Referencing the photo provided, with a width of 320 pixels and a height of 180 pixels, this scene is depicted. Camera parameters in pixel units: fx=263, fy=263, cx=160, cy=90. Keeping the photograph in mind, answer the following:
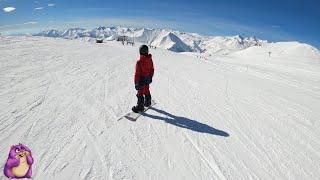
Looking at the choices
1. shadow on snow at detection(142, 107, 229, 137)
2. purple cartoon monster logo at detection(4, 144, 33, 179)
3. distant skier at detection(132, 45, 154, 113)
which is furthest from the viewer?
distant skier at detection(132, 45, 154, 113)

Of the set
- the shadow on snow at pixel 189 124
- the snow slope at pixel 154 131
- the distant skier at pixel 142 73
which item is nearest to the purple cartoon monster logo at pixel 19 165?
the snow slope at pixel 154 131

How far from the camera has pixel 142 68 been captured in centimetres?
753

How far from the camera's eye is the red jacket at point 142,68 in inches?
292

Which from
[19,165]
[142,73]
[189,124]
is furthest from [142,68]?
[19,165]

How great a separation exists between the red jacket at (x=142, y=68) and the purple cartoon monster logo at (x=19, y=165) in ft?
11.8

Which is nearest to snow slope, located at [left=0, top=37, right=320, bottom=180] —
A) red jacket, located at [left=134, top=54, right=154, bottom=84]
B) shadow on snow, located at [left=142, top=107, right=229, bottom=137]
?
shadow on snow, located at [left=142, top=107, right=229, bottom=137]

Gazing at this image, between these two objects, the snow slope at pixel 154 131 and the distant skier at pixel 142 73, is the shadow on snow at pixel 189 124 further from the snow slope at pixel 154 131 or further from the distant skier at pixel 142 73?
the distant skier at pixel 142 73

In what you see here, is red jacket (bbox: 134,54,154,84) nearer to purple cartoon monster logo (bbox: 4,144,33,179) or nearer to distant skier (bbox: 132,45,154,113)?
distant skier (bbox: 132,45,154,113)

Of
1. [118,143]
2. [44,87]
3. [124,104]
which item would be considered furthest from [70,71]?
[118,143]

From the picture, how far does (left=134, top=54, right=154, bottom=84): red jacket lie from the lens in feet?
24.4

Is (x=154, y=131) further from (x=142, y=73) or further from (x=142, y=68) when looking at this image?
(x=142, y=68)

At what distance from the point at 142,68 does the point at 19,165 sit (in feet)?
13.6

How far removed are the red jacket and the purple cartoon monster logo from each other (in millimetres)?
3601

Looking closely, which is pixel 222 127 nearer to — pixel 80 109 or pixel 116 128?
pixel 116 128
